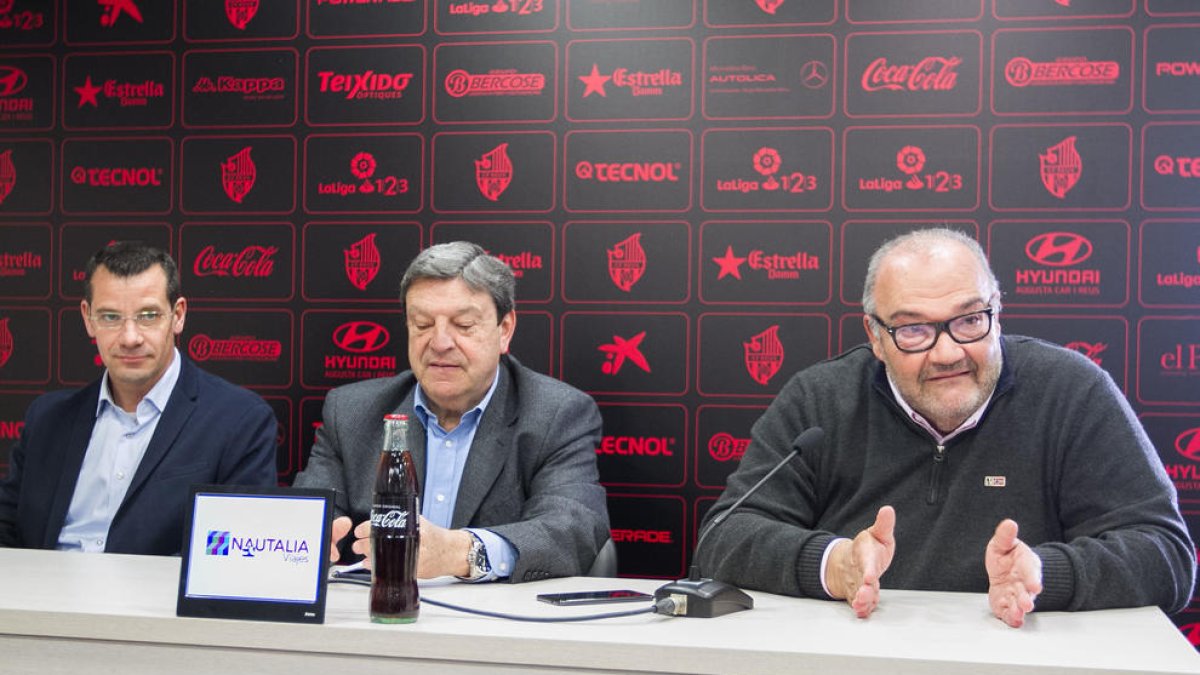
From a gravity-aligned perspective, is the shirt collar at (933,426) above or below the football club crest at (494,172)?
below

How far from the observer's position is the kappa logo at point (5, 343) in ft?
11.8

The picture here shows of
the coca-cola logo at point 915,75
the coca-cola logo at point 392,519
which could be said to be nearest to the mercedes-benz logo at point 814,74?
the coca-cola logo at point 915,75

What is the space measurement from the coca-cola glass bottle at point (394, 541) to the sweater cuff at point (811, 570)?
68 centimetres

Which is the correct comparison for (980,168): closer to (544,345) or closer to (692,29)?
(692,29)

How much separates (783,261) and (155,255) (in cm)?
172

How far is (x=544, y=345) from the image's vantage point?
335cm

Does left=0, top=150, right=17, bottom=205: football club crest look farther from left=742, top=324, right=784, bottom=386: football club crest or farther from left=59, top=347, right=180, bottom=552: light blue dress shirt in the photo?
left=742, top=324, right=784, bottom=386: football club crest

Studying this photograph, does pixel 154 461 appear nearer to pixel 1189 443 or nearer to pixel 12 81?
pixel 12 81

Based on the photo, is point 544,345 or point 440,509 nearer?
point 440,509

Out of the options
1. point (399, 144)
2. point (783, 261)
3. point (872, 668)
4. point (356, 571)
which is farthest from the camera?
point (399, 144)

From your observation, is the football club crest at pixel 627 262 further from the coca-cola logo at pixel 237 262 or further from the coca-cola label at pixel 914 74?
the coca-cola logo at pixel 237 262

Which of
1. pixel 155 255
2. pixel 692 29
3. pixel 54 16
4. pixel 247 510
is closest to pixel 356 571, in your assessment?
pixel 247 510

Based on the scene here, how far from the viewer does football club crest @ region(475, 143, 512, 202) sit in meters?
3.37

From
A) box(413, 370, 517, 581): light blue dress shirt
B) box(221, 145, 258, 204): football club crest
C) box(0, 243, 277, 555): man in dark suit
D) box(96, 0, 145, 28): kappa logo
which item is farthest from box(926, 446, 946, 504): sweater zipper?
box(96, 0, 145, 28): kappa logo
